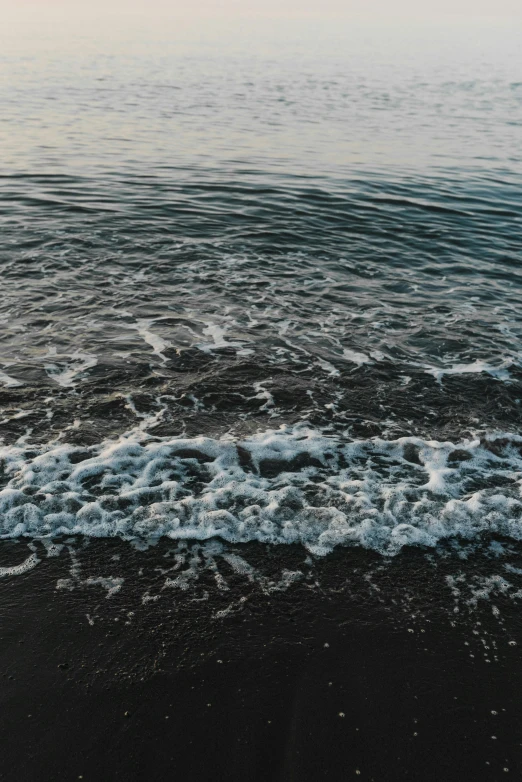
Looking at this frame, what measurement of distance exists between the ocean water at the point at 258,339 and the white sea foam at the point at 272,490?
2 centimetres

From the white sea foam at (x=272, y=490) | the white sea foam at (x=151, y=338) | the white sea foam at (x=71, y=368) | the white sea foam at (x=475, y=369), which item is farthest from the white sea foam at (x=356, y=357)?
the white sea foam at (x=71, y=368)

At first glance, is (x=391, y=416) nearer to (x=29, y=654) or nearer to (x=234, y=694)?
(x=234, y=694)

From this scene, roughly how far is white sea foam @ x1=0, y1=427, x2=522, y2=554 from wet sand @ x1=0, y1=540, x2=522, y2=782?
354 mm

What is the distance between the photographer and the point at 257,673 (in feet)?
14.6

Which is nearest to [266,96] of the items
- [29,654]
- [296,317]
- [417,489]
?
[296,317]

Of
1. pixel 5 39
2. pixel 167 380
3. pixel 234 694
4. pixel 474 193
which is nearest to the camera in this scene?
pixel 234 694

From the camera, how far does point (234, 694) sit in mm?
4297

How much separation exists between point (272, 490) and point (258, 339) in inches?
154

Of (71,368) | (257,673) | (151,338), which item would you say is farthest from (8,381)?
(257,673)

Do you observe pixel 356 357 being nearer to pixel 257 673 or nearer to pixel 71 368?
pixel 71 368

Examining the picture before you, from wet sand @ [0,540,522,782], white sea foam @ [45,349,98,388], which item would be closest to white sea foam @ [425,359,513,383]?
wet sand @ [0,540,522,782]

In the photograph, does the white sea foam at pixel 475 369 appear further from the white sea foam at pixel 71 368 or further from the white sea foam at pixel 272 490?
the white sea foam at pixel 71 368

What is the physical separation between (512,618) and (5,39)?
254 ft

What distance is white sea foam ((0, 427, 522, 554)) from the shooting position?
5.84 metres
